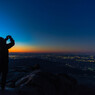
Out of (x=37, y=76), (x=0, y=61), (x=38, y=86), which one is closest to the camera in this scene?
(x=0, y=61)

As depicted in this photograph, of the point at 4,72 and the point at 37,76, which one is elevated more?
the point at 4,72

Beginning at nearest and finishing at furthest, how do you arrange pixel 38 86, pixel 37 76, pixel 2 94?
pixel 2 94 < pixel 38 86 < pixel 37 76

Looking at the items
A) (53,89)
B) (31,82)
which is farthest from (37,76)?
(53,89)

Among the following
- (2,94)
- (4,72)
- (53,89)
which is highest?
(4,72)

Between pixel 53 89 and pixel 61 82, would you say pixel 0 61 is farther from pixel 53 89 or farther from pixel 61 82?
pixel 61 82

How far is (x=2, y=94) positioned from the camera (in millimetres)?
4340

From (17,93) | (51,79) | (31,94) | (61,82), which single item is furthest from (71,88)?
(17,93)

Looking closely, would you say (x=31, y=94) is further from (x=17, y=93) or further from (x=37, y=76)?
(x=37, y=76)

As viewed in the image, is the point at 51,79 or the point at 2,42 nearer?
the point at 2,42

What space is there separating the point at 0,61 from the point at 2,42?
0.90 meters

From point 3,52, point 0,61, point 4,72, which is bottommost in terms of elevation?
point 4,72

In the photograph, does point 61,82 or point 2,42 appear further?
point 61,82

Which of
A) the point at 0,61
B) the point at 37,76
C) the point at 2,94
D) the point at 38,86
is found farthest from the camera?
the point at 37,76

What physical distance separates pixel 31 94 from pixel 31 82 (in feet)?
3.94
